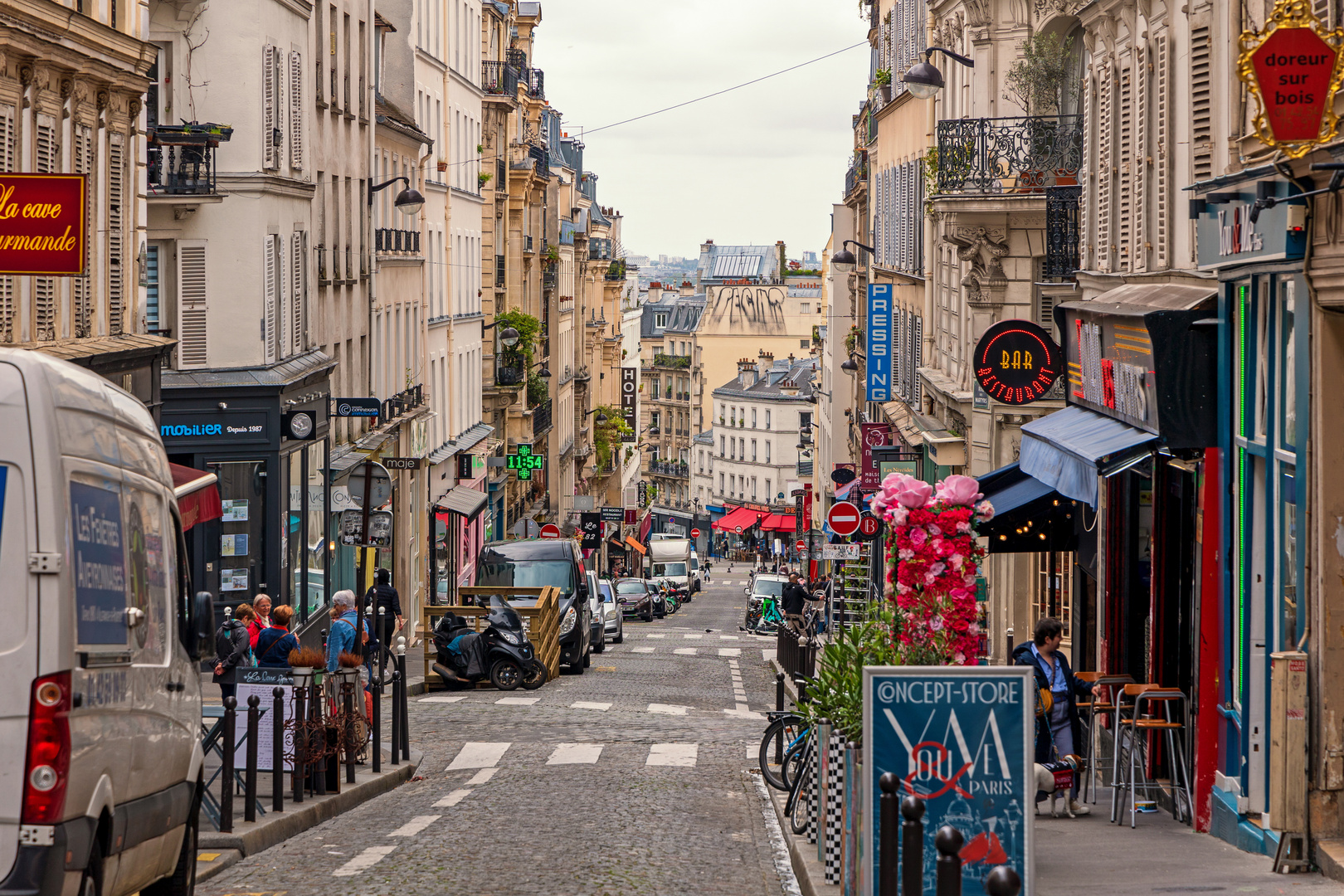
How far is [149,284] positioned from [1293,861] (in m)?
19.9

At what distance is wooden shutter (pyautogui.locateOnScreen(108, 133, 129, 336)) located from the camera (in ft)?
71.9

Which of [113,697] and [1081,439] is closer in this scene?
[113,697]

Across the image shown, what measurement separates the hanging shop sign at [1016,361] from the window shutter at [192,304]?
37.8 feet

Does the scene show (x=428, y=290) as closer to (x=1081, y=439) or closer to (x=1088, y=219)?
(x=1088, y=219)

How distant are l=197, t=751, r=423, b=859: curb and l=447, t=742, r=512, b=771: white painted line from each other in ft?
2.18

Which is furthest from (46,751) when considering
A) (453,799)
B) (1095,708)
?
(1095,708)

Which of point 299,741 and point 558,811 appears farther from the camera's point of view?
point 558,811

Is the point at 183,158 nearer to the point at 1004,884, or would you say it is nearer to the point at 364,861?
the point at 364,861

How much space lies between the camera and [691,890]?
36.0 feet

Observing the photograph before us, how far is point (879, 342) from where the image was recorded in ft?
135

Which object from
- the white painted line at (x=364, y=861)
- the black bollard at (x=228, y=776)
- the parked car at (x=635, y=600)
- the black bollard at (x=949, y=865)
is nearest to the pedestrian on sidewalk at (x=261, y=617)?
the black bollard at (x=228, y=776)

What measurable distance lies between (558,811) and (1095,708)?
4.24 meters

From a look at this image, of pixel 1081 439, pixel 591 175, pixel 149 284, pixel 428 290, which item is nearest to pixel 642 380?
pixel 591 175

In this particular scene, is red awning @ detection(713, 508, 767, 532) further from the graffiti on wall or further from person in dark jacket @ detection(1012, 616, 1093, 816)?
person in dark jacket @ detection(1012, 616, 1093, 816)
